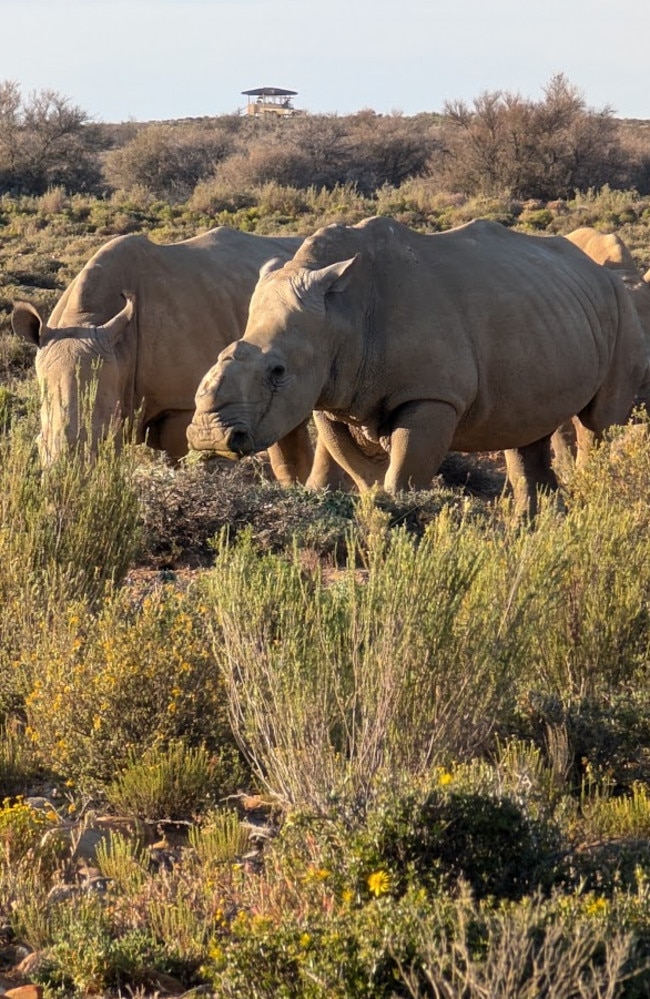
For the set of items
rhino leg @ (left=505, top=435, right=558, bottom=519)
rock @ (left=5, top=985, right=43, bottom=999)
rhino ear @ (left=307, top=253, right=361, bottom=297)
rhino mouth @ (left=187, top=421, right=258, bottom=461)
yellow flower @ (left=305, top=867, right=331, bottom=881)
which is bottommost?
rhino leg @ (left=505, top=435, right=558, bottom=519)

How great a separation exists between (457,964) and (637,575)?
10.9ft

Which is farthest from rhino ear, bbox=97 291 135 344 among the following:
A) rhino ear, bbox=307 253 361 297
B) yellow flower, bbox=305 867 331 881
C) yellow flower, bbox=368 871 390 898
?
yellow flower, bbox=368 871 390 898

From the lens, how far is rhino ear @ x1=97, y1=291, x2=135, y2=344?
1070 centimetres

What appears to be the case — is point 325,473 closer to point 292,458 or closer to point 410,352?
point 292,458

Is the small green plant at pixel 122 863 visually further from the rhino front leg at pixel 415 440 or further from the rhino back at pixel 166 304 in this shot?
the rhino back at pixel 166 304

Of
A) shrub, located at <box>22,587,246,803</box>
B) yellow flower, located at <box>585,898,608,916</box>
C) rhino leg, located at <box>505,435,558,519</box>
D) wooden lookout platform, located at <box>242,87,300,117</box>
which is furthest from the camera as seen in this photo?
wooden lookout platform, located at <box>242,87,300,117</box>

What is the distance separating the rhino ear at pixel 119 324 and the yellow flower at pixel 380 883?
699cm

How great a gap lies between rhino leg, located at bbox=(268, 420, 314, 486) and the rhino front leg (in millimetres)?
2204

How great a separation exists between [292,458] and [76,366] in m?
2.82

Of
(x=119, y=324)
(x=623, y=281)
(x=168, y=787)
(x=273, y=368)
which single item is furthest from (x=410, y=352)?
(x=168, y=787)

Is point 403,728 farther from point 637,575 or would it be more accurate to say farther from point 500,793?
point 637,575

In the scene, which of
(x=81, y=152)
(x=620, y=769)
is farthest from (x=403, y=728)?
(x=81, y=152)

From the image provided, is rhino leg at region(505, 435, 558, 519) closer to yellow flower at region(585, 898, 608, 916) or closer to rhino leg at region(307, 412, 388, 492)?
rhino leg at region(307, 412, 388, 492)

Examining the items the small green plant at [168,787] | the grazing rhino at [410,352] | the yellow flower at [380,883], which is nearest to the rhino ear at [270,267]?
the grazing rhino at [410,352]
